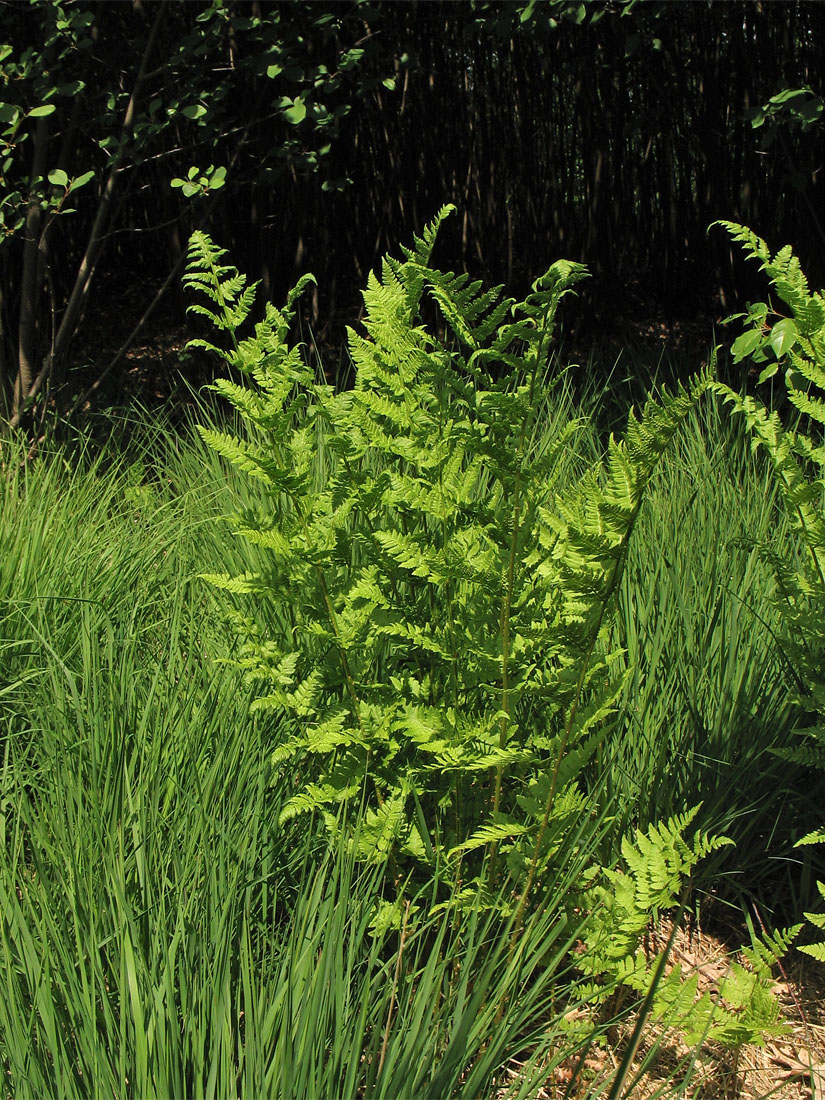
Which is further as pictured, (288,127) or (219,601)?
(288,127)

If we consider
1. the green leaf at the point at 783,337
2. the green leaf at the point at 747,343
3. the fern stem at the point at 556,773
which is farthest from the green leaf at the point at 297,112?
the fern stem at the point at 556,773

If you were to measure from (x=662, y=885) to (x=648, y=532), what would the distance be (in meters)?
1.06

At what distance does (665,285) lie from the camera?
5535 millimetres

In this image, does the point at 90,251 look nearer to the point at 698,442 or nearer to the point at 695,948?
the point at 698,442

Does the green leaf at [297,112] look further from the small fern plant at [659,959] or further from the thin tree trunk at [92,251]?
the small fern plant at [659,959]

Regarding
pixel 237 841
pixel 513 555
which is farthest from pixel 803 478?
pixel 237 841

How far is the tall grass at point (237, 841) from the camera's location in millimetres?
1065

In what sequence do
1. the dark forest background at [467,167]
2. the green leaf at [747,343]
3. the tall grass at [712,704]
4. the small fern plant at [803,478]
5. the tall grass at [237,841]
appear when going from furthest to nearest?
the dark forest background at [467,167]
the green leaf at [747,343]
the tall grass at [712,704]
the small fern plant at [803,478]
the tall grass at [237,841]

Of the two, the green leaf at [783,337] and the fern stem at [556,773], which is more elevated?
the green leaf at [783,337]

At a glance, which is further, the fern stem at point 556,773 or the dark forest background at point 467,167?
the dark forest background at point 467,167

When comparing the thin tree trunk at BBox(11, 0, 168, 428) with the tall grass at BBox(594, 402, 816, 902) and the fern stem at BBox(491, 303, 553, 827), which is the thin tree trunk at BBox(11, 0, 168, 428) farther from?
the fern stem at BBox(491, 303, 553, 827)

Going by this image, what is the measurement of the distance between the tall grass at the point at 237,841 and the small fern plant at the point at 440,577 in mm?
114

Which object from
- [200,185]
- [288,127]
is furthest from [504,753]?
[288,127]

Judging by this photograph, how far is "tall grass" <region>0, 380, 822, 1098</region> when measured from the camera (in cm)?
107
